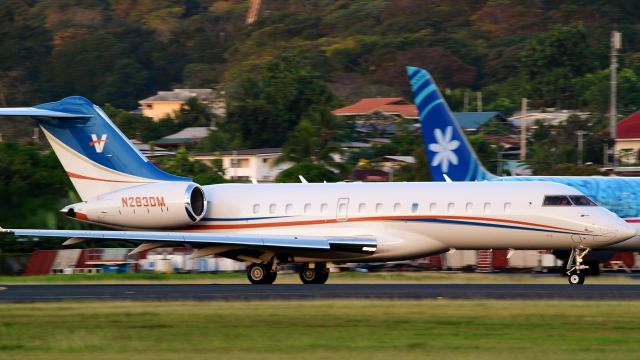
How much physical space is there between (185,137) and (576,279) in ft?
293

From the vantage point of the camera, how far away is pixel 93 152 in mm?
37156

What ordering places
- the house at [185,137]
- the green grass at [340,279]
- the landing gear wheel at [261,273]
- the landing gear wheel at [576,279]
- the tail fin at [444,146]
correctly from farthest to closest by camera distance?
the house at [185,137] → the tail fin at [444,146] → the green grass at [340,279] → the landing gear wheel at [261,273] → the landing gear wheel at [576,279]

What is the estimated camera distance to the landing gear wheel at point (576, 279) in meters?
32.3

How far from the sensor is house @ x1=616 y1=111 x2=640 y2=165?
87125 millimetres

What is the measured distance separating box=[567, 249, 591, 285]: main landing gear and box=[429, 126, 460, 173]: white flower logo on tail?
473 inches

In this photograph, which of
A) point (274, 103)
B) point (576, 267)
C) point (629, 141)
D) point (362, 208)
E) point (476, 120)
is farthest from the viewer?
point (274, 103)

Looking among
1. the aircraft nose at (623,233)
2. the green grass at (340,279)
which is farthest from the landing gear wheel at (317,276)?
the aircraft nose at (623,233)

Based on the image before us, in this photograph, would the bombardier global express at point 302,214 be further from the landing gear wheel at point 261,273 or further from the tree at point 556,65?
the tree at point 556,65

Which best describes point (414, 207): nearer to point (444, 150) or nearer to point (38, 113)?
point (38, 113)

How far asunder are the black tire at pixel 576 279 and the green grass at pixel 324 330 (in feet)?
24.6

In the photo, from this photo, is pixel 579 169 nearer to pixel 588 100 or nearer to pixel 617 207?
pixel 617 207

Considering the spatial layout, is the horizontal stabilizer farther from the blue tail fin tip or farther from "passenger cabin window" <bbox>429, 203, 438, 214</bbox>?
"passenger cabin window" <bbox>429, 203, 438, 214</bbox>

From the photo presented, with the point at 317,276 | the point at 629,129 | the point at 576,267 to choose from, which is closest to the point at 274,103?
the point at 629,129

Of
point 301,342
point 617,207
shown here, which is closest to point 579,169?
point 617,207
